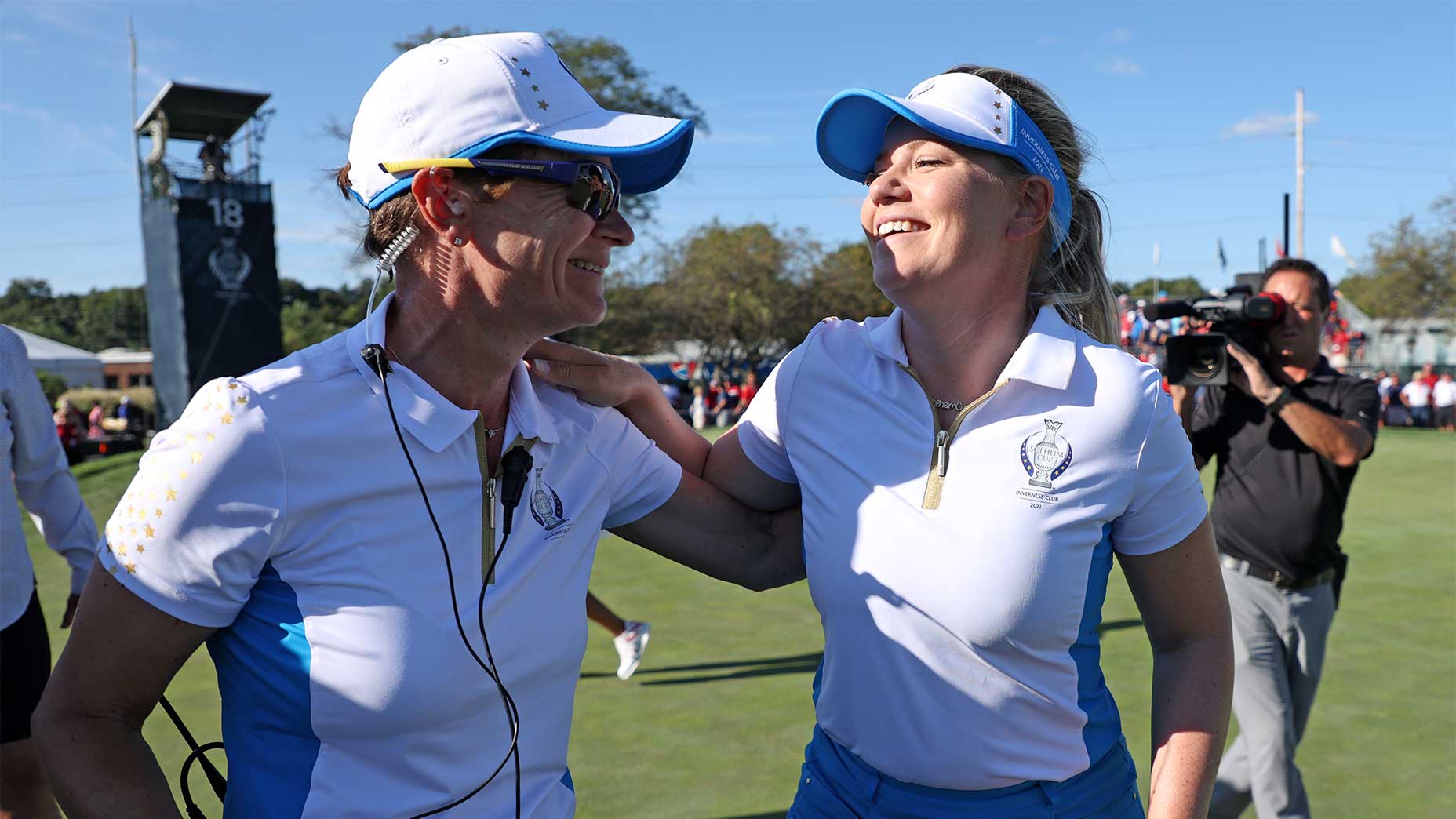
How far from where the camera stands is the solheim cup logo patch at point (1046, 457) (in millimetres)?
1979

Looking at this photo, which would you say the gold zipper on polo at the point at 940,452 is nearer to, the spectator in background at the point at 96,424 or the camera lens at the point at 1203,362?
Result: the camera lens at the point at 1203,362

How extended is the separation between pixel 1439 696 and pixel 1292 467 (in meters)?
2.54

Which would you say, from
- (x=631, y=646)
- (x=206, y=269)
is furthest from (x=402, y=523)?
(x=206, y=269)

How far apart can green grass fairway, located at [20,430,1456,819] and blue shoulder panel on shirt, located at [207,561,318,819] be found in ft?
1.60

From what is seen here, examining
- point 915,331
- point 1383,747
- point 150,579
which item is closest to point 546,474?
point 150,579

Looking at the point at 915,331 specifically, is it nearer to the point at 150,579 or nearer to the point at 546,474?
the point at 546,474

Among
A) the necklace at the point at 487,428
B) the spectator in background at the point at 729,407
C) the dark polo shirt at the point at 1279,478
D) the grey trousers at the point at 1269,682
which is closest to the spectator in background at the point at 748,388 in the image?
the spectator in background at the point at 729,407

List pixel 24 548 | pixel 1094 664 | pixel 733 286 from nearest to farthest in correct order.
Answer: pixel 1094 664 → pixel 24 548 → pixel 733 286

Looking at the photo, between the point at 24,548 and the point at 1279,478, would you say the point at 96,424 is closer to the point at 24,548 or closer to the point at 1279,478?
the point at 24,548

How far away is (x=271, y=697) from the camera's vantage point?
180 centimetres

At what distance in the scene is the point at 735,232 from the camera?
42.9m

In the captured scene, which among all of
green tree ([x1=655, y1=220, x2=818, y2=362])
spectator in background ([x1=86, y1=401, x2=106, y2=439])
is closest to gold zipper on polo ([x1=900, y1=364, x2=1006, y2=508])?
spectator in background ([x1=86, y1=401, x2=106, y2=439])

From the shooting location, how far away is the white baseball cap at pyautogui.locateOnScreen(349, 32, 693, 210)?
5.97ft

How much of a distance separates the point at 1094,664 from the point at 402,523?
137 centimetres
